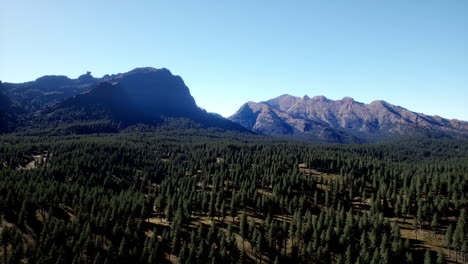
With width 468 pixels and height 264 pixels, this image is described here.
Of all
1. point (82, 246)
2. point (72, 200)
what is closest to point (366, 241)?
point (82, 246)

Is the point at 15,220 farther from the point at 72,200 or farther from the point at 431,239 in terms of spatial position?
the point at 431,239

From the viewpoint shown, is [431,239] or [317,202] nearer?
[431,239]

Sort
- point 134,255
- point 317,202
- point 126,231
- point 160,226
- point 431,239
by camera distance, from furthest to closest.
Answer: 1. point 317,202
2. point 160,226
3. point 431,239
4. point 126,231
5. point 134,255

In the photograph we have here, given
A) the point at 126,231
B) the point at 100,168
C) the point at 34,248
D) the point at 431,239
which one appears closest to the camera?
the point at 34,248

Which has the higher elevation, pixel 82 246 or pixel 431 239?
pixel 431 239

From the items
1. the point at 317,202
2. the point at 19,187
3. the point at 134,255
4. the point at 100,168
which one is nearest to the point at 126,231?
the point at 134,255

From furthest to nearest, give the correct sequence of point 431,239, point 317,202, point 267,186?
point 267,186
point 317,202
point 431,239

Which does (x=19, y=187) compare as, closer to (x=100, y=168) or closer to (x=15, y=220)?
(x=15, y=220)

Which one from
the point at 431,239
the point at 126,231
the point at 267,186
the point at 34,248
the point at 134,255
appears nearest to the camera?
the point at 34,248

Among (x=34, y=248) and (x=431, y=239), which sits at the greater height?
(x=431, y=239)
